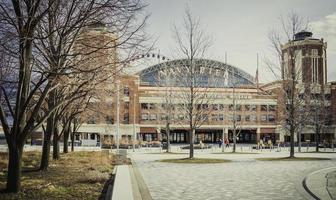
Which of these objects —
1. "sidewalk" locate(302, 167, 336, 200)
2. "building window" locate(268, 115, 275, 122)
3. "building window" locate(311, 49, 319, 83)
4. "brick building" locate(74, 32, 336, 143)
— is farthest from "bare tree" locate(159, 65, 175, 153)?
"building window" locate(311, 49, 319, 83)

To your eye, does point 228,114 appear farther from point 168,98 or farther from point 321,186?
point 321,186

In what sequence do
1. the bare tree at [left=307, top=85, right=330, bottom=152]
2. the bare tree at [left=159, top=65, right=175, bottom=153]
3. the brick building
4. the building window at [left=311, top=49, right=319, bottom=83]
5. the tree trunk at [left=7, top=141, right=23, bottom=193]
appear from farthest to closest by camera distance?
the building window at [left=311, top=49, right=319, bottom=83]
the brick building
the bare tree at [left=307, top=85, right=330, bottom=152]
the bare tree at [left=159, top=65, right=175, bottom=153]
the tree trunk at [left=7, top=141, right=23, bottom=193]

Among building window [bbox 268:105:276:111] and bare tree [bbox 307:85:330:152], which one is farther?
building window [bbox 268:105:276:111]

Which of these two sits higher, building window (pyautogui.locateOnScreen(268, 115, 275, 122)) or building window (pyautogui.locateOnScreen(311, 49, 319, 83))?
building window (pyautogui.locateOnScreen(311, 49, 319, 83))

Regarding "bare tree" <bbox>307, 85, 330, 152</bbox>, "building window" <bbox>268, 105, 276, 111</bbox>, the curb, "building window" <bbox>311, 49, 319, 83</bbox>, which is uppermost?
"building window" <bbox>311, 49, 319, 83</bbox>

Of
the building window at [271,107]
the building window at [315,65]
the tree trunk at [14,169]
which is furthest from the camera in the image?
the building window at [315,65]

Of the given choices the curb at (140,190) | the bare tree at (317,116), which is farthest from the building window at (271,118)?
the curb at (140,190)

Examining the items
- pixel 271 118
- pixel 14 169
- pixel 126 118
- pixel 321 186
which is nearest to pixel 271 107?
pixel 271 118

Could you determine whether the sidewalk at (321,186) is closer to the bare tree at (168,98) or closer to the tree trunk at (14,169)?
the tree trunk at (14,169)

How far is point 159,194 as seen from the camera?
1302 centimetres

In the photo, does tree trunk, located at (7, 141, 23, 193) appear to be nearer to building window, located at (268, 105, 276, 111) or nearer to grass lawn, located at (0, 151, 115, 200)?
grass lawn, located at (0, 151, 115, 200)

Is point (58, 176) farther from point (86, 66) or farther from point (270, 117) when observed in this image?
point (270, 117)

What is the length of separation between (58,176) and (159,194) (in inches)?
254

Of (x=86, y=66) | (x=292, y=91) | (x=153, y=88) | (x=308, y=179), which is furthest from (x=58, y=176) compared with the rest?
(x=153, y=88)
